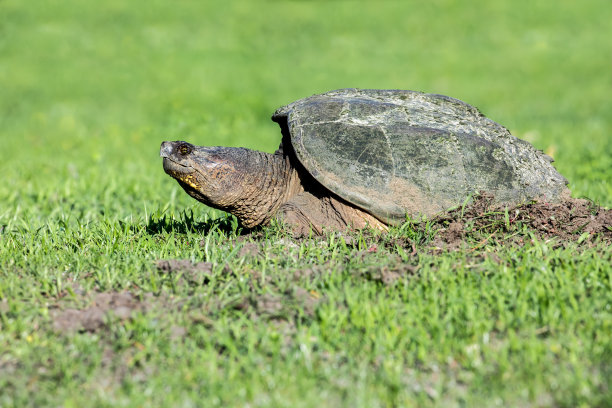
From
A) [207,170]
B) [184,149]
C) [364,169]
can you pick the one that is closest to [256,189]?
[207,170]

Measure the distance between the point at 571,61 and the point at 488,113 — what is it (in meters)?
5.07

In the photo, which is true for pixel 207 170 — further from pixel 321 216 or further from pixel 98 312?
pixel 98 312

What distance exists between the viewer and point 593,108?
12344 millimetres

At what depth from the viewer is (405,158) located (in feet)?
12.7

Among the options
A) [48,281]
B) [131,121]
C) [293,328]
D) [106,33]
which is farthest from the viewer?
[106,33]

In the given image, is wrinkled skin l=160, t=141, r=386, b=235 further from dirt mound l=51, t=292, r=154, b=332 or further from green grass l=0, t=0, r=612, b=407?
dirt mound l=51, t=292, r=154, b=332

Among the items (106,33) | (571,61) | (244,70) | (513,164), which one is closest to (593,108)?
(571,61)

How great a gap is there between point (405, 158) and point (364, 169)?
0.26 metres

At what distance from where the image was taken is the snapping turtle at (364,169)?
3814 millimetres

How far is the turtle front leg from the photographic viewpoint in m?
3.88

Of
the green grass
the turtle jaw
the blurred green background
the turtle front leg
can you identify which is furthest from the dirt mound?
the blurred green background

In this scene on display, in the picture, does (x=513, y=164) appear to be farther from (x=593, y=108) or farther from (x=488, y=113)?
(x=593, y=108)

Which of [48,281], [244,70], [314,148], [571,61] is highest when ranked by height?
[571,61]

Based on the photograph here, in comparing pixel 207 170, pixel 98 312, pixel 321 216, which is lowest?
pixel 98 312
